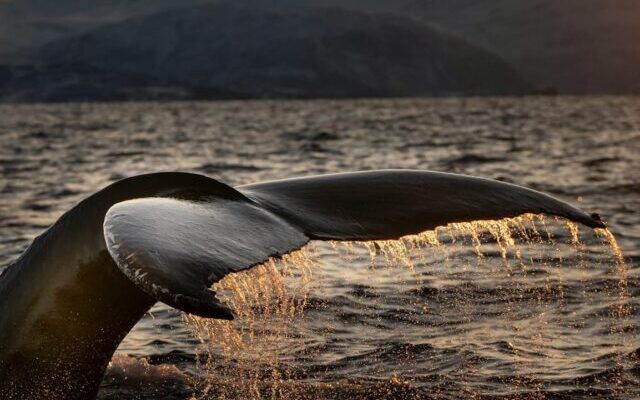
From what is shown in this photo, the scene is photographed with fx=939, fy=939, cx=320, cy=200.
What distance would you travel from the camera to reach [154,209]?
9.80 ft

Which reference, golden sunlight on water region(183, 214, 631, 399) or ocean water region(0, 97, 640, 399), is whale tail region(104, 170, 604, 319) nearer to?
ocean water region(0, 97, 640, 399)

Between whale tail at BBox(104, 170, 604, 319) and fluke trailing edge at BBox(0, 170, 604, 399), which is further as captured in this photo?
fluke trailing edge at BBox(0, 170, 604, 399)

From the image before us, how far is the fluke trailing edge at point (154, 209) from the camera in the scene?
340 cm

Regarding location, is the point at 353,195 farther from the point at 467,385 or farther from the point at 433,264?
the point at 433,264

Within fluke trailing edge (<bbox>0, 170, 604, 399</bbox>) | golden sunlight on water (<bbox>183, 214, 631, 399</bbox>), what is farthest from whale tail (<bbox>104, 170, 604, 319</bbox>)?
golden sunlight on water (<bbox>183, 214, 631, 399</bbox>)

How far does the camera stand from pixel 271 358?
24.1 feet

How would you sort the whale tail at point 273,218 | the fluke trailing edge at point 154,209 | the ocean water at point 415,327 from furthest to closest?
the ocean water at point 415,327 < the fluke trailing edge at point 154,209 < the whale tail at point 273,218

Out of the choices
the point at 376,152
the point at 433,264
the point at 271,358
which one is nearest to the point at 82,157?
the point at 376,152

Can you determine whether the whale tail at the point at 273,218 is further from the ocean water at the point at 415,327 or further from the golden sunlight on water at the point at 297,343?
the golden sunlight on water at the point at 297,343

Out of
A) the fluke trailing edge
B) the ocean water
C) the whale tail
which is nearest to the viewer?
the whale tail

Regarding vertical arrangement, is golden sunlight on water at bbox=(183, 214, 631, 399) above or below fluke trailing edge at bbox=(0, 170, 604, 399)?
below

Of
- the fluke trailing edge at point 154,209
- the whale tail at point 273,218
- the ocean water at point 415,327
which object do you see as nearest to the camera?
the whale tail at point 273,218

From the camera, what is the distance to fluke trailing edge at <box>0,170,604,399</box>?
11.2 ft

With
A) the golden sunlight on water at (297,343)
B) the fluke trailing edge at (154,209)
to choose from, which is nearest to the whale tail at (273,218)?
the fluke trailing edge at (154,209)
